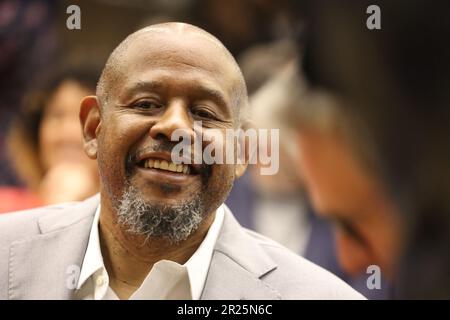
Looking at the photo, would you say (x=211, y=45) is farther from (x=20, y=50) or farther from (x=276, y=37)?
(x=20, y=50)

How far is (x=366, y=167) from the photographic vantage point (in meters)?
2.54

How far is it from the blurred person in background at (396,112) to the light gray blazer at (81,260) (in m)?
0.68

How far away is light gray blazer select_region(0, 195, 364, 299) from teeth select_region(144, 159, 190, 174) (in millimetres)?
232

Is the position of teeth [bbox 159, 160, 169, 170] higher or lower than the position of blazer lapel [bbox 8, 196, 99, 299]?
higher

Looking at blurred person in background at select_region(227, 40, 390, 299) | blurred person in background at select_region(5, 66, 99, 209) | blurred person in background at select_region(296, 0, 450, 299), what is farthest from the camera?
blurred person in background at select_region(5, 66, 99, 209)

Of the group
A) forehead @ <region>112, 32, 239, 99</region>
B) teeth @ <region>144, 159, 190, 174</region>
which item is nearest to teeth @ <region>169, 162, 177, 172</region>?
teeth @ <region>144, 159, 190, 174</region>

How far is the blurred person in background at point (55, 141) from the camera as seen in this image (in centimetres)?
272

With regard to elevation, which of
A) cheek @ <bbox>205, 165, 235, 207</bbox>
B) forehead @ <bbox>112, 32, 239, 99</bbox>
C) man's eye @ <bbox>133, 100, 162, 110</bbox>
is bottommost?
cheek @ <bbox>205, 165, 235, 207</bbox>

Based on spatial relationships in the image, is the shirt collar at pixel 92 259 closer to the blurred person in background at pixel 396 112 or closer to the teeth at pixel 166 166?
the teeth at pixel 166 166

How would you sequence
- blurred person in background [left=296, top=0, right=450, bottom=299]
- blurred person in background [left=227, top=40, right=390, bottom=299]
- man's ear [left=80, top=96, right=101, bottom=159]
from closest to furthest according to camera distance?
man's ear [left=80, top=96, right=101, bottom=159] → blurred person in background [left=296, top=0, right=450, bottom=299] → blurred person in background [left=227, top=40, right=390, bottom=299]

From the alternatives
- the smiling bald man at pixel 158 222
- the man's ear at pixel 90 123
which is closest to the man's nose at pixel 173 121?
the smiling bald man at pixel 158 222

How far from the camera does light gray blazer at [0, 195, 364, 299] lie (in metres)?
1.69

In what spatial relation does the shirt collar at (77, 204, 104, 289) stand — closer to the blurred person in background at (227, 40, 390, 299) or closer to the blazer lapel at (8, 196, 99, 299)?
the blazer lapel at (8, 196, 99, 299)

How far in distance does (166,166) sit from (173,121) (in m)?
0.12
